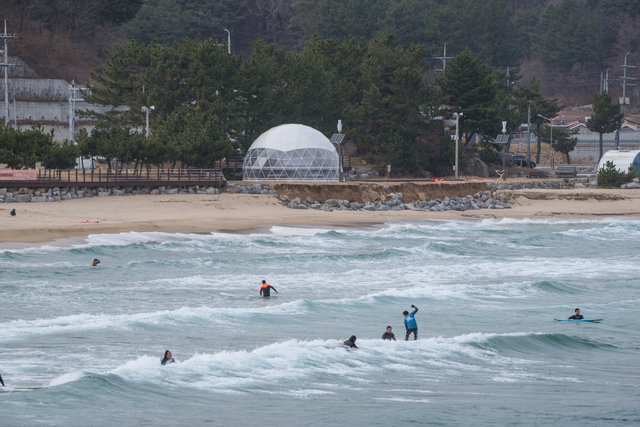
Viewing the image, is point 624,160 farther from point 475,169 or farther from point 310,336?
point 310,336

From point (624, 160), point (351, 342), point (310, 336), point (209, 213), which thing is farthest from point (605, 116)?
point (351, 342)

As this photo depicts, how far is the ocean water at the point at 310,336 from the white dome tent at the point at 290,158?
71.7 ft

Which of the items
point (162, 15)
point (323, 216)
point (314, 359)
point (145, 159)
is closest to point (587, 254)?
point (323, 216)

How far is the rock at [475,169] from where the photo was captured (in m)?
69.9

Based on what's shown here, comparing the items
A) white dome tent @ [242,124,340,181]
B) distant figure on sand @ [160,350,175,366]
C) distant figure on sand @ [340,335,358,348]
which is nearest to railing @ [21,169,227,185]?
white dome tent @ [242,124,340,181]

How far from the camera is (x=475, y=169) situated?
70.1 m

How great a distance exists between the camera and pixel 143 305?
21922 mm

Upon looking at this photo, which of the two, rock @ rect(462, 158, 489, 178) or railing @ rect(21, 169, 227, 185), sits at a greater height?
rock @ rect(462, 158, 489, 178)

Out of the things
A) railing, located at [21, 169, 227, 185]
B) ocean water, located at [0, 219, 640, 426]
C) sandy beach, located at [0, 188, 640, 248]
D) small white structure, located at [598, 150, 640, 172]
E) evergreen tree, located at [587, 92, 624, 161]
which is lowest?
ocean water, located at [0, 219, 640, 426]

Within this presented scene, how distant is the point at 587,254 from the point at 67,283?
80.4ft

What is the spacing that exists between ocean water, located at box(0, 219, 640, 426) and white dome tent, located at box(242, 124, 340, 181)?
21858mm

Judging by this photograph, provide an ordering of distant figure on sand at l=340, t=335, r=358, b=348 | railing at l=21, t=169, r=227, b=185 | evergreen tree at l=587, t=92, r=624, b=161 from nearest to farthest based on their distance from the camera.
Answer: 1. distant figure on sand at l=340, t=335, r=358, b=348
2. railing at l=21, t=169, r=227, b=185
3. evergreen tree at l=587, t=92, r=624, b=161

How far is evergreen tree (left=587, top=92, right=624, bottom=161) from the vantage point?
273 ft

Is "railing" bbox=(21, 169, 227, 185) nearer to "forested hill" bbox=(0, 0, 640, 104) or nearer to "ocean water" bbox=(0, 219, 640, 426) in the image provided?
"ocean water" bbox=(0, 219, 640, 426)
